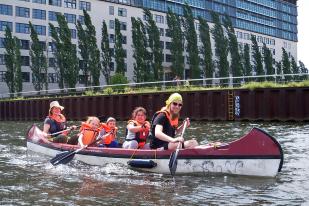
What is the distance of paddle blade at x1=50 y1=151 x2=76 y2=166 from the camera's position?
13.6 meters

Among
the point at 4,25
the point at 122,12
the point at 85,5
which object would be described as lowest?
the point at 4,25

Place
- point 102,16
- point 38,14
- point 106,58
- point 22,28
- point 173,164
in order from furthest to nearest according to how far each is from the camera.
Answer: point 102,16 → point 38,14 → point 22,28 → point 106,58 → point 173,164

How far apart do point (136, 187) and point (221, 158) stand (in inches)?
86.5

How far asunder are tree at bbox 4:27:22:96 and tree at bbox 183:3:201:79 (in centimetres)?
2659

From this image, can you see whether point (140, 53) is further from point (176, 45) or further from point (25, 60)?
point (25, 60)

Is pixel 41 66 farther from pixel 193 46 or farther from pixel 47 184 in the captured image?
pixel 47 184

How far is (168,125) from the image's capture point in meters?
12.0

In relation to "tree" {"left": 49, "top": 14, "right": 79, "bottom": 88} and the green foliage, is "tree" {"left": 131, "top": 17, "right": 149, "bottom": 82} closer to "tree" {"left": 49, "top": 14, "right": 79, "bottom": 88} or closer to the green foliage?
"tree" {"left": 49, "top": 14, "right": 79, "bottom": 88}

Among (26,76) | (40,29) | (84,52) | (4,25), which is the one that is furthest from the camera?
(40,29)

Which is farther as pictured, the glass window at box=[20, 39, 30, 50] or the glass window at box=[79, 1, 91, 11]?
the glass window at box=[79, 1, 91, 11]

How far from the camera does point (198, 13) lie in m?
95.8

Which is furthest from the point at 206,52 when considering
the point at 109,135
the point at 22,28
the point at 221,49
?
the point at 109,135

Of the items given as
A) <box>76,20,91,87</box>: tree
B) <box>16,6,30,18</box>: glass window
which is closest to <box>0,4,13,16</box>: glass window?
<box>16,6,30,18</box>: glass window

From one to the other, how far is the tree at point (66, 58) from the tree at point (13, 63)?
555 centimetres
